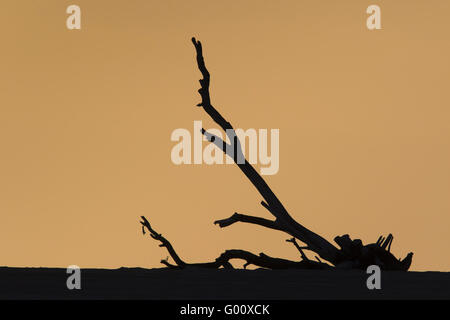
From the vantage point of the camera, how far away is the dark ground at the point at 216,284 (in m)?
11.8

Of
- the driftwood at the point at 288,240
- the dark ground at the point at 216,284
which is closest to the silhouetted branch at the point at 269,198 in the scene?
the driftwood at the point at 288,240

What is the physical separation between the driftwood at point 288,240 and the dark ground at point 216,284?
1.93m

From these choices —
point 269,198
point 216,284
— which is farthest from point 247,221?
point 216,284

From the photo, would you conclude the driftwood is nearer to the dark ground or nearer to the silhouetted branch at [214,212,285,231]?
the silhouetted branch at [214,212,285,231]

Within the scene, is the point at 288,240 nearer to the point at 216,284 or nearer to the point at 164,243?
the point at 164,243

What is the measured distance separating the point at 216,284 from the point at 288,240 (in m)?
4.85

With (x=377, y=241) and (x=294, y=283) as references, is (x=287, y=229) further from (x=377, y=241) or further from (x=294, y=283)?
(x=294, y=283)

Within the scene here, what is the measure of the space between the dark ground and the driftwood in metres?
1.93

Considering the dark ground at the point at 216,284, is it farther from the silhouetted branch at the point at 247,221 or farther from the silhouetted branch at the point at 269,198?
the silhouetted branch at the point at 269,198

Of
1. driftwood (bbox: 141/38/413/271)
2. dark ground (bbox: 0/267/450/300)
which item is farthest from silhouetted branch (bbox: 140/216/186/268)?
dark ground (bbox: 0/267/450/300)

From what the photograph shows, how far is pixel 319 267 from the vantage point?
17.5m

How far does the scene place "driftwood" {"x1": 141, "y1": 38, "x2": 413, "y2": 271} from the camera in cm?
1769
